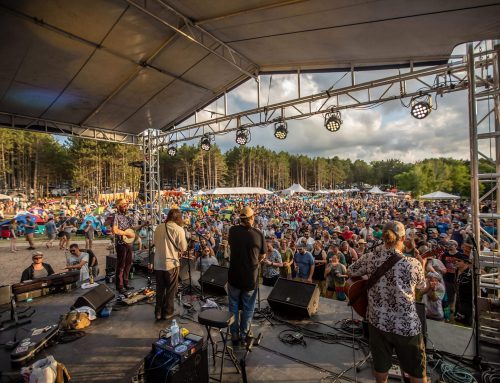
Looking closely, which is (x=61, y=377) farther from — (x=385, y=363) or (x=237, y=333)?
(x=385, y=363)

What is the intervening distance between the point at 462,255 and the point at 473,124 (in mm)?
2906

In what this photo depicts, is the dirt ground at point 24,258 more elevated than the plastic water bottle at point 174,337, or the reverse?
the plastic water bottle at point 174,337

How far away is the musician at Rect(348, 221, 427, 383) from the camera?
200 cm

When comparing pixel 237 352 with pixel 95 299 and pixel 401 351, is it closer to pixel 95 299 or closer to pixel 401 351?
pixel 401 351

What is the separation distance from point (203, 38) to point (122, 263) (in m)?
4.99

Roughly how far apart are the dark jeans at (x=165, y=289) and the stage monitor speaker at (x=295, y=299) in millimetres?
1477

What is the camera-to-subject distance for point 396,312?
6.64 ft

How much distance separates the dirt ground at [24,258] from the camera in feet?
27.6

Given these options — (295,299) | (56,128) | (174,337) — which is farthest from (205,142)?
(174,337)

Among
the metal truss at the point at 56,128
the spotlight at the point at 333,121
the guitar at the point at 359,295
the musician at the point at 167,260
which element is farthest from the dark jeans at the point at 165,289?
the metal truss at the point at 56,128

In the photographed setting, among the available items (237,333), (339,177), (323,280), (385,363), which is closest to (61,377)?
(237,333)

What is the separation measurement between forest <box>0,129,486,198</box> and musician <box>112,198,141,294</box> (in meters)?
27.1

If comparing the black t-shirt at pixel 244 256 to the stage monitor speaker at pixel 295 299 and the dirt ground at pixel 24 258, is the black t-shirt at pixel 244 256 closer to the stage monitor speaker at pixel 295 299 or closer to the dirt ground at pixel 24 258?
the stage monitor speaker at pixel 295 299

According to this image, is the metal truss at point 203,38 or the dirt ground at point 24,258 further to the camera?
the dirt ground at point 24,258
